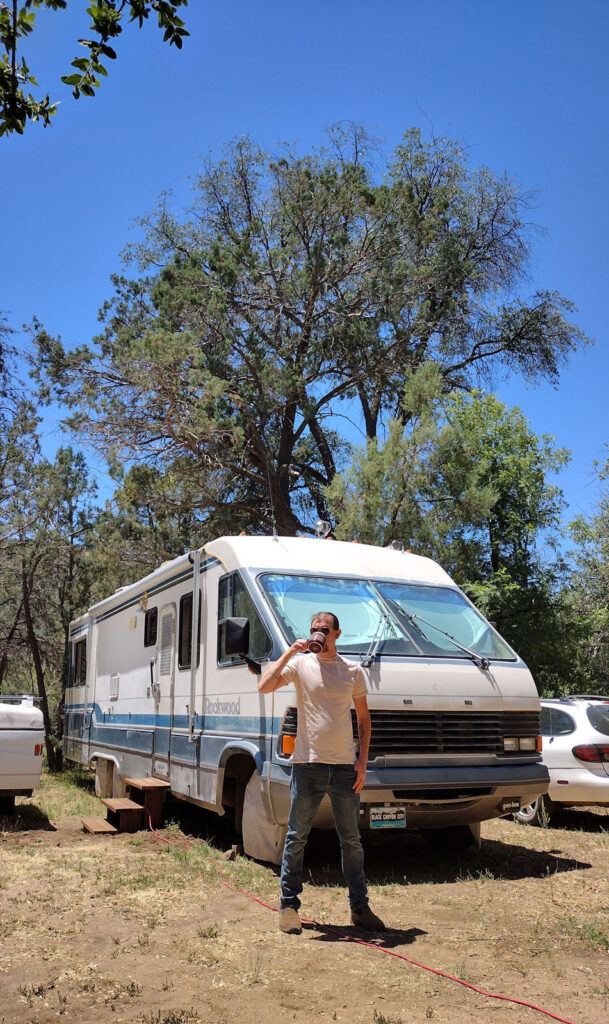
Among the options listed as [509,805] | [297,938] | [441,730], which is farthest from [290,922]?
[509,805]

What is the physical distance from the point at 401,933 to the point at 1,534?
14.7 metres

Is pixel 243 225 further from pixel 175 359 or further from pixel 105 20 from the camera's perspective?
pixel 105 20

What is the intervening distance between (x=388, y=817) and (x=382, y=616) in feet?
5.56

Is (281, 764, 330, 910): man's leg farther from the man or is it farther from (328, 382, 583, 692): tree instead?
(328, 382, 583, 692): tree

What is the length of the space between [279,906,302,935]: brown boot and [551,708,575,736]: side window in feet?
17.6

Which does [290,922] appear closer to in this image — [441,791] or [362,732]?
[362,732]

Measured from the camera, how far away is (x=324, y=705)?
5.73m

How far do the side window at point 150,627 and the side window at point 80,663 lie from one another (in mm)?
4532

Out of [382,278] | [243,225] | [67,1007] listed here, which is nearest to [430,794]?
[67,1007]

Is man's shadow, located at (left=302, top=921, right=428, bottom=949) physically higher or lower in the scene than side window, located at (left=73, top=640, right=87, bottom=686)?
lower

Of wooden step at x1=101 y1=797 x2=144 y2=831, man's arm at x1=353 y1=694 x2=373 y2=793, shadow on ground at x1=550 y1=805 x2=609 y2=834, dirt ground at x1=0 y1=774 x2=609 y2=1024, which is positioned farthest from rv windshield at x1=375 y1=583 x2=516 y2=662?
wooden step at x1=101 y1=797 x2=144 y2=831

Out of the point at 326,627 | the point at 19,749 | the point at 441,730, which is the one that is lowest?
the point at 19,749

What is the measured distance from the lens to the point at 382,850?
8.66 m

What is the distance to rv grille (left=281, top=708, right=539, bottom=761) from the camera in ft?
23.2
